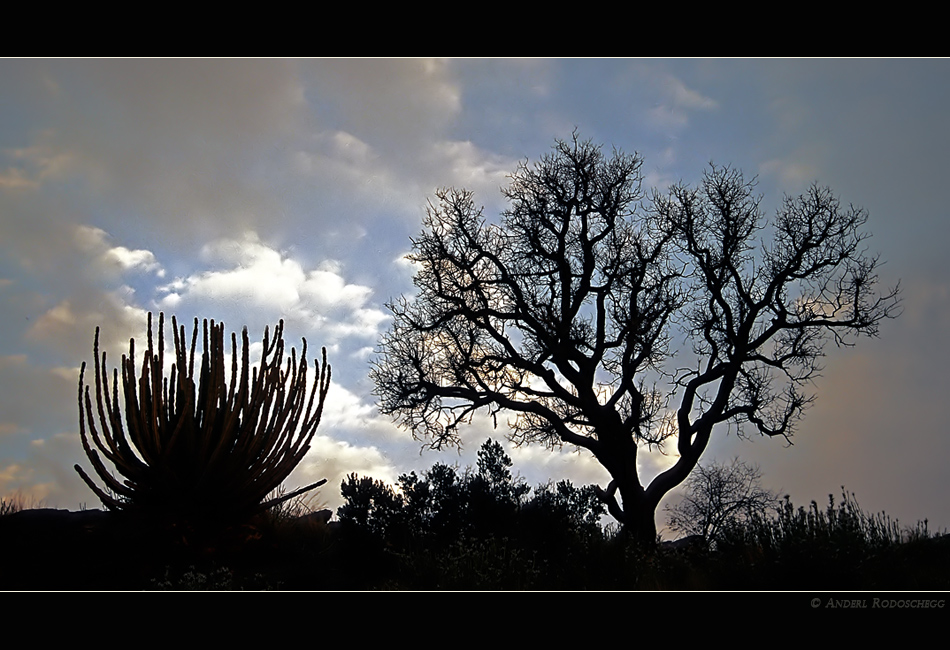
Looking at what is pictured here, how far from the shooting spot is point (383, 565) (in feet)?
29.8

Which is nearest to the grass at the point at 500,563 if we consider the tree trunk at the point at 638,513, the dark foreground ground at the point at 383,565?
the dark foreground ground at the point at 383,565

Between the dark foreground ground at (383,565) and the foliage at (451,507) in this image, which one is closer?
the dark foreground ground at (383,565)

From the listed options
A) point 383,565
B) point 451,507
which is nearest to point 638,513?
point 451,507

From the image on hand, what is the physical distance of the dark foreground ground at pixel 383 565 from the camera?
741cm

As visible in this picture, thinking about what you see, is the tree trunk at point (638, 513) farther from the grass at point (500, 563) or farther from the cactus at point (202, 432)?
the cactus at point (202, 432)

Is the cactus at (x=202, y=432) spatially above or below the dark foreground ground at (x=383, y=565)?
above

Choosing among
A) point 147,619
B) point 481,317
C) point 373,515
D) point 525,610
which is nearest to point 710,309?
point 481,317

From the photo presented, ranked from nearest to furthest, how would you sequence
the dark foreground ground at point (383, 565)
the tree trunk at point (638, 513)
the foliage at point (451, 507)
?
1. the dark foreground ground at point (383, 565)
2. the foliage at point (451, 507)
3. the tree trunk at point (638, 513)

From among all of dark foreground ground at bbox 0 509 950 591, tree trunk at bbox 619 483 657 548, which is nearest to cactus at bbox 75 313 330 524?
dark foreground ground at bbox 0 509 950 591

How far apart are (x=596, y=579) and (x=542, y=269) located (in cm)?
674

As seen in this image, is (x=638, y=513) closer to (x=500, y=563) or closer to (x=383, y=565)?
(x=500, y=563)

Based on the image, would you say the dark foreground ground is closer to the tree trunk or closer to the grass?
the grass

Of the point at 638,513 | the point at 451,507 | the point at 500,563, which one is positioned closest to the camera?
the point at 500,563

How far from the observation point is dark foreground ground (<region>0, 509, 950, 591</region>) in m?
7.41
